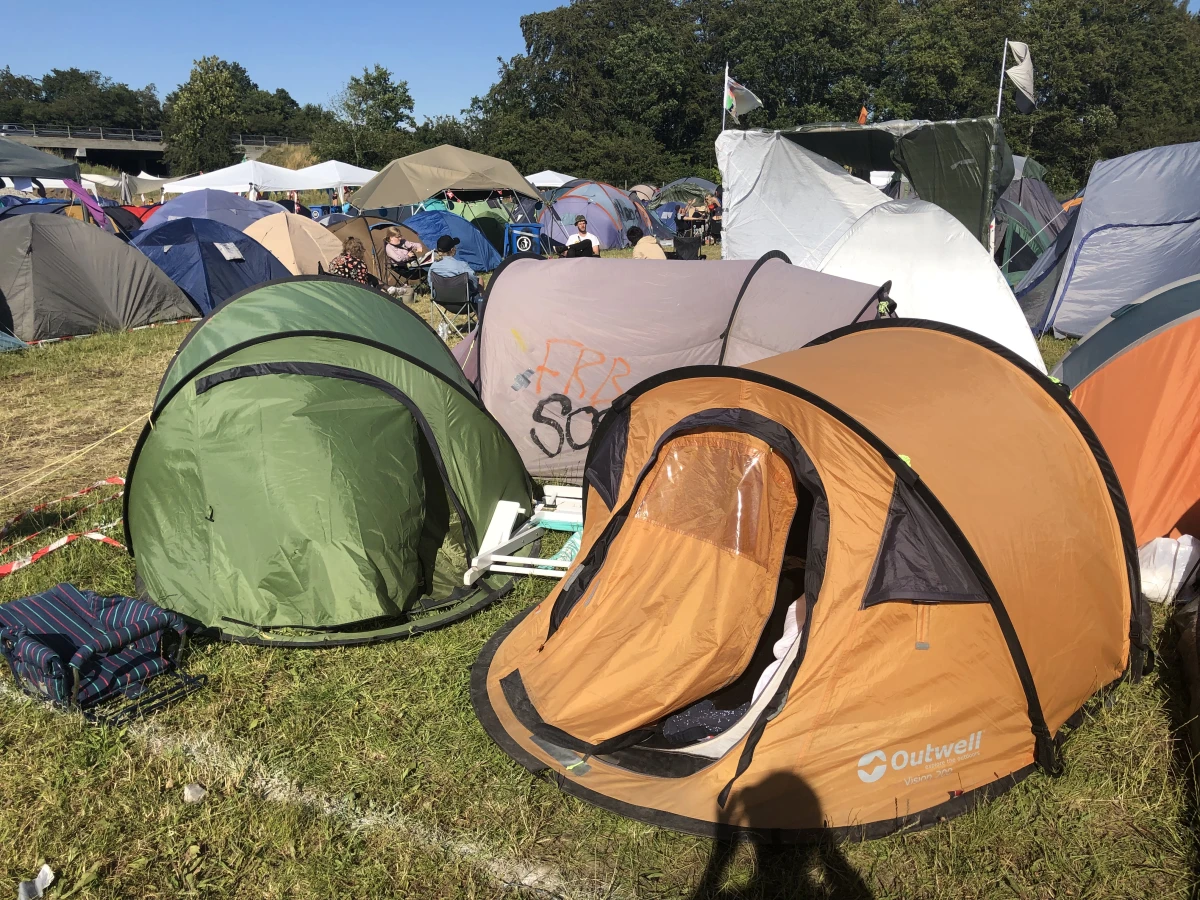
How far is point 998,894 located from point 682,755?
1.23 m

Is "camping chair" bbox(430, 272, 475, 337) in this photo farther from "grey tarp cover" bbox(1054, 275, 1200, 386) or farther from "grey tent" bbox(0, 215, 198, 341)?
"grey tarp cover" bbox(1054, 275, 1200, 386)

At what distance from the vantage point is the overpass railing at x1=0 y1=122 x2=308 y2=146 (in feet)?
197

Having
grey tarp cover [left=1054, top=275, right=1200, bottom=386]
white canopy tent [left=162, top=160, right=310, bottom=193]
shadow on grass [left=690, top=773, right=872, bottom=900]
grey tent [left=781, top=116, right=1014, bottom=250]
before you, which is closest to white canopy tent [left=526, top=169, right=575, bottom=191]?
white canopy tent [left=162, top=160, right=310, bottom=193]

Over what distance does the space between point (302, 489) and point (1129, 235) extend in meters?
10.5

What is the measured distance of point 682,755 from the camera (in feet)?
11.3

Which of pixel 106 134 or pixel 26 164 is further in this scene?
pixel 106 134

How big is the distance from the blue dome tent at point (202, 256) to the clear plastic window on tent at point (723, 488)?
11735mm

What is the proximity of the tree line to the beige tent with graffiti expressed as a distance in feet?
96.5

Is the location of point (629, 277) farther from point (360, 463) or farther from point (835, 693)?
A: point (835, 693)

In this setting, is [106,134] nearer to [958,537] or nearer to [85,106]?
[85,106]

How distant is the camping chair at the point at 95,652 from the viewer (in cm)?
379

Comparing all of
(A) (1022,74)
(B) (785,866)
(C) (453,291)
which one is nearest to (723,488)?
(B) (785,866)

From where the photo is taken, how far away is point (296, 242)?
51.7ft

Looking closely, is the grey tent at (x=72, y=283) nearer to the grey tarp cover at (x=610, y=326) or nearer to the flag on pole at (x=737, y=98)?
the grey tarp cover at (x=610, y=326)
